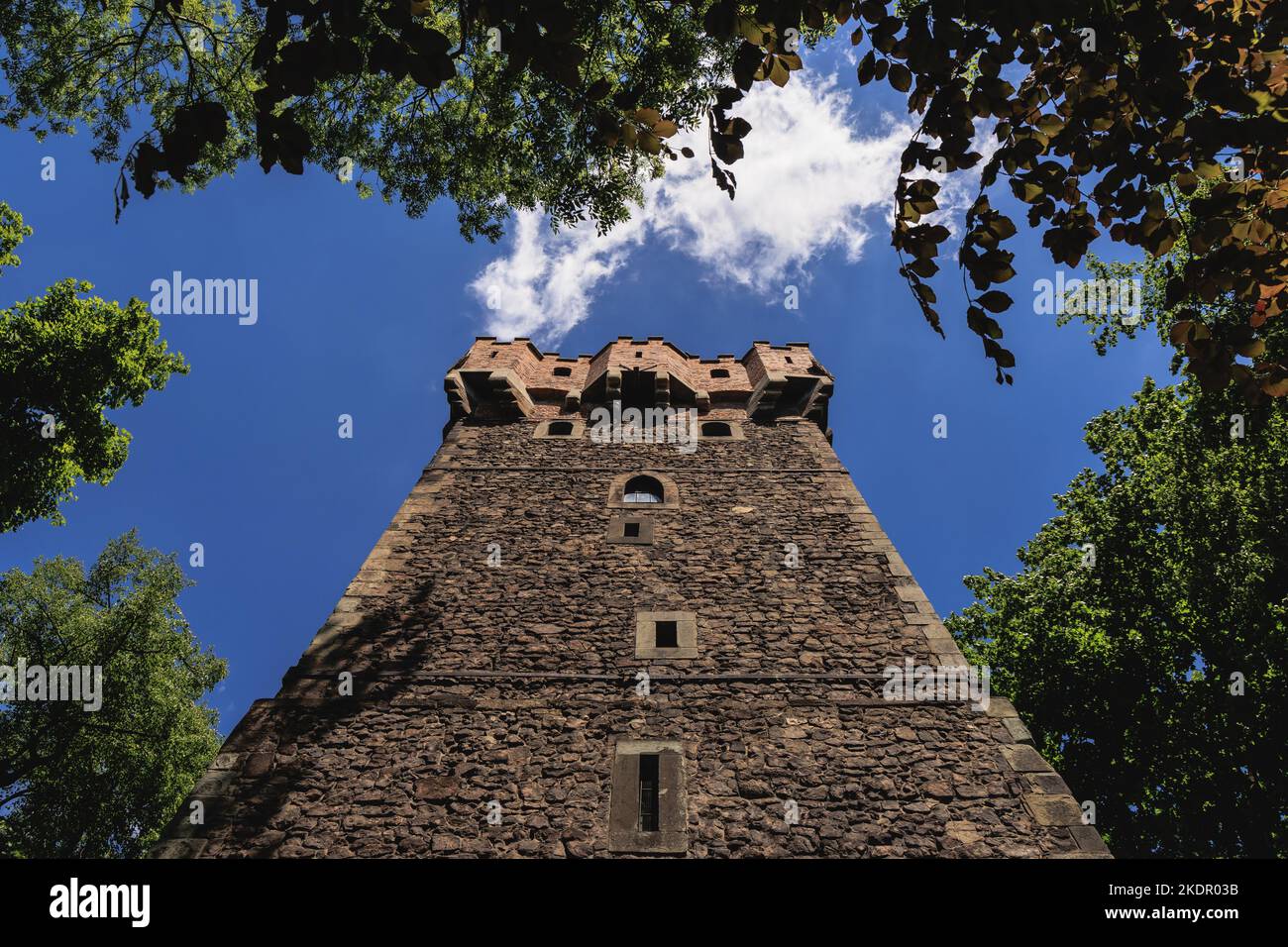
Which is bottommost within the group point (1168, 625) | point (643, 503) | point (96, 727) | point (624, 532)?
point (96, 727)

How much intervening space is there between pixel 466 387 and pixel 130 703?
9.53 meters

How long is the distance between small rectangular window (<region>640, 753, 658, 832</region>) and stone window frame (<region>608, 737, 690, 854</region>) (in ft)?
0.12

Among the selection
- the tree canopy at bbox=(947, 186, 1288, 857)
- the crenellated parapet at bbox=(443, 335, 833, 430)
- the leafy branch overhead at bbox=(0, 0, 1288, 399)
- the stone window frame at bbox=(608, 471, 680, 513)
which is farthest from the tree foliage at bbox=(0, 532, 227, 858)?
the tree canopy at bbox=(947, 186, 1288, 857)

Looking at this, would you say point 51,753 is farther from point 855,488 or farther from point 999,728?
point 999,728

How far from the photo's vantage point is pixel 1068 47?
3193mm

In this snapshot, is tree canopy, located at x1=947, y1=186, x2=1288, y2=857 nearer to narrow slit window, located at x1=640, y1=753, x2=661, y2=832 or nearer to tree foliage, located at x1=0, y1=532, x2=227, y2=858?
narrow slit window, located at x1=640, y1=753, x2=661, y2=832

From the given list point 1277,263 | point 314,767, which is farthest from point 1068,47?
point 314,767

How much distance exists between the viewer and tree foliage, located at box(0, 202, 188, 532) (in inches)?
448

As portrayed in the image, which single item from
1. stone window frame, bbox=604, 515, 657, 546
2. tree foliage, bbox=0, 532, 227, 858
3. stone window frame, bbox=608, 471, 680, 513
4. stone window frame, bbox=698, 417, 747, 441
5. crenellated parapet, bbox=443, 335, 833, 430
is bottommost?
tree foliage, bbox=0, 532, 227, 858

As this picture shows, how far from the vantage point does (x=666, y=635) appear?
761cm

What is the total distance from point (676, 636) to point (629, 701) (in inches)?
39.7

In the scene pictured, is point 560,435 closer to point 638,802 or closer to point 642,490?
point 642,490

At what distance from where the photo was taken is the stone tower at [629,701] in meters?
5.64

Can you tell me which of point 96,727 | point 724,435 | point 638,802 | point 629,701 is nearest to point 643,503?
point 724,435
